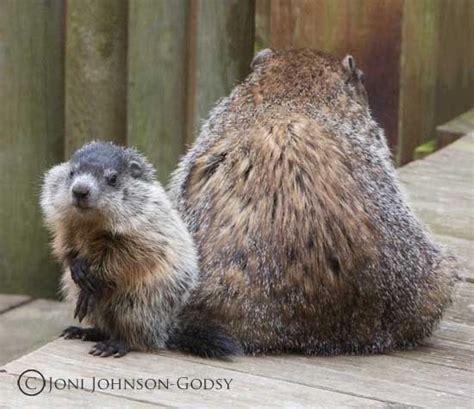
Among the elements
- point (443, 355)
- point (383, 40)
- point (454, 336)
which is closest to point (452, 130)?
point (383, 40)

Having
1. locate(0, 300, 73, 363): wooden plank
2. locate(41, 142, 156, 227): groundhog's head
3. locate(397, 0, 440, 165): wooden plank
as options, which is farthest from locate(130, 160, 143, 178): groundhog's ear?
locate(0, 300, 73, 363): wooden plank

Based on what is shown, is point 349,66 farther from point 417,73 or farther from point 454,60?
point 454,60

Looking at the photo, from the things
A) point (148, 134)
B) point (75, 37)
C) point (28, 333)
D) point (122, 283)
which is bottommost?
point (28, 333)

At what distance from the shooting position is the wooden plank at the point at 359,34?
698cm

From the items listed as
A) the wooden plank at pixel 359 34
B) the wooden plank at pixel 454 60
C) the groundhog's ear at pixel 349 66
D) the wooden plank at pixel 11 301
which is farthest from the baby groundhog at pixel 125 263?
the wooden plank at pixel 11 301

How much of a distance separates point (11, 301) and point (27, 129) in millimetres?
959

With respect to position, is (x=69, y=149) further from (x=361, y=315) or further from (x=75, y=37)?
(x=361, y=315)

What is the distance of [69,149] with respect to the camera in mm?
7812

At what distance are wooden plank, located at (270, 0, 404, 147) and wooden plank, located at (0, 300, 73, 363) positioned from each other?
1.93 meters

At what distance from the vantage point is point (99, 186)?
4.75 meters

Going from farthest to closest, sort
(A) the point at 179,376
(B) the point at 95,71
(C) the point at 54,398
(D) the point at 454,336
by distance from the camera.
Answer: (B) the point at 95,71, (D) the point at 454,336, (A) the point at 179,376, (C) the point at 54,398

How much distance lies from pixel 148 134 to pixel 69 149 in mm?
453

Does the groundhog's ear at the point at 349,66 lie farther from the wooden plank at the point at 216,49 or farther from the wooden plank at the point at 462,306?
the wooden plank at the point at 216,49

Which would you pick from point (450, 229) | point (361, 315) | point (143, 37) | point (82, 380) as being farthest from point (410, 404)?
point (143, 37)
